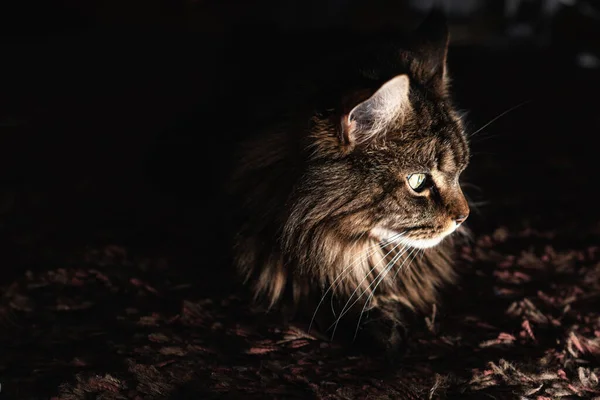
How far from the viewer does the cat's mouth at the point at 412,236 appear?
1.33 meters

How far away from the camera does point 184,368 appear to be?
1.25 meters

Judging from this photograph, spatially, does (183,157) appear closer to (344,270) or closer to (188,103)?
(188,103)

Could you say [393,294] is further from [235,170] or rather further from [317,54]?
[317,54]

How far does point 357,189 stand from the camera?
1.28m

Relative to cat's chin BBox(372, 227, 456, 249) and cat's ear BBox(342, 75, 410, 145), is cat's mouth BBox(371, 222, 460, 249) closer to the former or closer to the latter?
cat's chin BBox(372, 227, 456, 249)

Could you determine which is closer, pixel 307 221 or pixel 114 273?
pixel 307 221

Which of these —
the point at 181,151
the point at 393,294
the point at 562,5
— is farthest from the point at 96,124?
the point at 562,5

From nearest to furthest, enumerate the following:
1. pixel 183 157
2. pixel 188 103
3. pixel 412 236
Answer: pixel 412 236, pixel 183 157, pixel 188 103

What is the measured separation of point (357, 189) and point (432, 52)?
1.55ft

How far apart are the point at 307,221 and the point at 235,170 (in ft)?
0.86

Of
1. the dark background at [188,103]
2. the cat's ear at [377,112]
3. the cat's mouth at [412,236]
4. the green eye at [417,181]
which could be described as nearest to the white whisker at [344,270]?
the cat's mouth at [412,236]

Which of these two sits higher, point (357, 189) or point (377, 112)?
point (377, 112)

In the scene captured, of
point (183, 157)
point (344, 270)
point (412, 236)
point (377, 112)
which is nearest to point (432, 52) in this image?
point (377, 112)

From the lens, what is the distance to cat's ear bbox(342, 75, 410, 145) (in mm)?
1173
